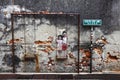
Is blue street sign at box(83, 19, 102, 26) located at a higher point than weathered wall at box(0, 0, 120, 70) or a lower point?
lower

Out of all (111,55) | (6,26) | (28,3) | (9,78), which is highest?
(28,3)

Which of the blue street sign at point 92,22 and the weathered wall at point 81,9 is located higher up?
the weathered wall at point 81,9

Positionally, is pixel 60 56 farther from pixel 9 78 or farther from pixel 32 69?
pixel 9 78

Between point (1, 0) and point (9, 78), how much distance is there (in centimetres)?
239

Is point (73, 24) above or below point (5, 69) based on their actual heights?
above

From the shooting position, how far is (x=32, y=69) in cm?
1123

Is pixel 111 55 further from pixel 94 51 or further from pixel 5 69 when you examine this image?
pixel 5 69

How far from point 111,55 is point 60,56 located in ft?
5.23

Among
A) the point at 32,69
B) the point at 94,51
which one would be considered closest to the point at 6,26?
the point at 32,69

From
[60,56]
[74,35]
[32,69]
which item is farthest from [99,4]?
[32,69]

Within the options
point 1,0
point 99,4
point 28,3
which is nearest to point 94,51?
point 99,4

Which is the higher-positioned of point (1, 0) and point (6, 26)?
point (1, 0)

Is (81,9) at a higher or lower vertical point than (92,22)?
higher

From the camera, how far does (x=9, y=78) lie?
1102 cm
